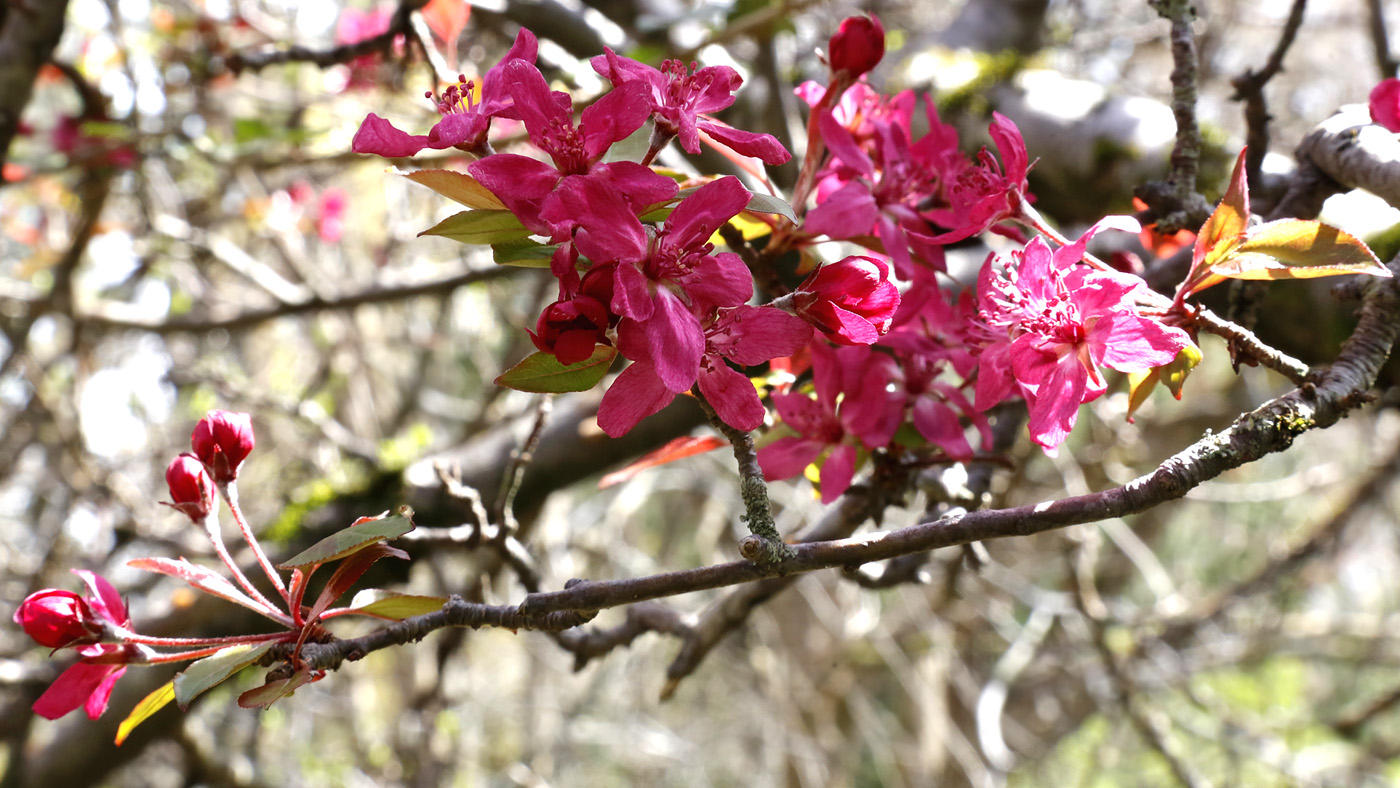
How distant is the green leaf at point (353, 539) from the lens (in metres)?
0.62

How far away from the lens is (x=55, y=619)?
0.65 m

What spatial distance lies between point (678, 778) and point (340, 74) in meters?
3.66

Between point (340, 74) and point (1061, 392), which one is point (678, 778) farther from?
point (1061, 392)

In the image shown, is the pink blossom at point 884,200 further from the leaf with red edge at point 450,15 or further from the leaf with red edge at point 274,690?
the leaf with red edge at point 450,15

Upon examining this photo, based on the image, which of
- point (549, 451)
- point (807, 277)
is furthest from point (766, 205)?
point (549, 451)

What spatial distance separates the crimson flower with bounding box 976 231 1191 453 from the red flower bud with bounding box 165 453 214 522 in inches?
25.8

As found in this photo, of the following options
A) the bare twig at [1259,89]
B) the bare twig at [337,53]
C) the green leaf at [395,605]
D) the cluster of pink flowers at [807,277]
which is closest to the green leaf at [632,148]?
the cluster of pink flowers at [807,277]

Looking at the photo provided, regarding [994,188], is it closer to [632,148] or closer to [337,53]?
[632,148]

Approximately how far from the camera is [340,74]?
296 cm

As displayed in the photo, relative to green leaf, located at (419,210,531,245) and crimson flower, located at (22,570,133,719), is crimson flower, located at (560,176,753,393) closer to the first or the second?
green leaf, located at (419,210,531,245)

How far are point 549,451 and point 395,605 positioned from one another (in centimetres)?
97

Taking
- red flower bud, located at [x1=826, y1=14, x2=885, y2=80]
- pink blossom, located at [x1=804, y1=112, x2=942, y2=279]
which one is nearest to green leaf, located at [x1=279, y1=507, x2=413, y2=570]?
pink blossom, located at [x1=804, y1=112, x2=942, y2=279]

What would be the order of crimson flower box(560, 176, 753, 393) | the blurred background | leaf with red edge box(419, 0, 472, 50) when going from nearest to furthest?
crimson flower box(560, 176, 753, 393) < leaf with red edge box(419, 0, 472, 50) < the blurred background

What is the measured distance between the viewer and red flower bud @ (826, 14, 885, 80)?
0.82 meters
